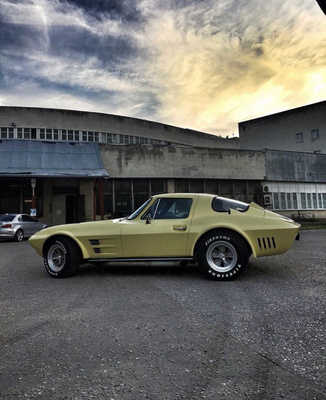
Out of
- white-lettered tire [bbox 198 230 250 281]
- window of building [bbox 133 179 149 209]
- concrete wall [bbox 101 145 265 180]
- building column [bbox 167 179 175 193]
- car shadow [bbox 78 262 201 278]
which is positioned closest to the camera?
white-lettered tire [bbox 198 230 250 281]

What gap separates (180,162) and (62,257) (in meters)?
19.7

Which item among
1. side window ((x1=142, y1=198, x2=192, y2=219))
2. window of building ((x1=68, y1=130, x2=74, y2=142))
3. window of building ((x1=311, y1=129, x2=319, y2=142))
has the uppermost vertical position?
window of building ((x1=311, y1=129, x2=319, y2=142))

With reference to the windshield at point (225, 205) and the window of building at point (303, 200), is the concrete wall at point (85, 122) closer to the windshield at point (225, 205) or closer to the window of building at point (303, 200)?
the window of building at point (303, 200)

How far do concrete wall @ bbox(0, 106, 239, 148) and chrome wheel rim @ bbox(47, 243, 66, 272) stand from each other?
29.1 m

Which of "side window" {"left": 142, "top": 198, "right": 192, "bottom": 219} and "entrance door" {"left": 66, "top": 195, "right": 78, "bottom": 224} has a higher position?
"entrance door" {"left": 66, "top": 195, "right": 78, "bottom": 224}

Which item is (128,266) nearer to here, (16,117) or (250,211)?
(250,211)

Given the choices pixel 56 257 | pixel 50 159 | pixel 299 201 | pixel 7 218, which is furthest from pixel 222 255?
pixel 299 201

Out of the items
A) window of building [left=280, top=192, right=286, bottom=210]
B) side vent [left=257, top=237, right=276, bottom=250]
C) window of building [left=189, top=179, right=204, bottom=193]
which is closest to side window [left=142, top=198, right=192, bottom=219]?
side vent [left=257, top=237, right=276, bottom=250]

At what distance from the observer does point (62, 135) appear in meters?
33.5

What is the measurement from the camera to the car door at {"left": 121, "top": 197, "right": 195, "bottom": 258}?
6.26 m

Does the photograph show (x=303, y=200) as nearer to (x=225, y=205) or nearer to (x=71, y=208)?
(x=71, y=208)

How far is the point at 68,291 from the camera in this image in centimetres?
546

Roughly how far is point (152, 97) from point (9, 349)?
20.9 meters

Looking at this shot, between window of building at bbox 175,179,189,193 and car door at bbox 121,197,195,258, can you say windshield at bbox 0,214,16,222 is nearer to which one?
car door at bbox 121,197,195,258
